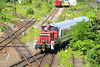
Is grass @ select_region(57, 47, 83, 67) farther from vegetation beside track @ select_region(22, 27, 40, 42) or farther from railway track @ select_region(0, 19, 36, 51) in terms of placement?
railway track @ select_region(0, 19, 36, 51)

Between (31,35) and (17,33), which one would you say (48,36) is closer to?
(31,35)

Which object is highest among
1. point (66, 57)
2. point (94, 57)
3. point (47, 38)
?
point (47, 38)

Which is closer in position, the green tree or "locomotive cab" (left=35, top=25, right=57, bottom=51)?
the green tree

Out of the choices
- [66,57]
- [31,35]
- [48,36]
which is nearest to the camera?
[66,57]

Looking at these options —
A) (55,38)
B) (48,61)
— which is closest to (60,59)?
(48,61)

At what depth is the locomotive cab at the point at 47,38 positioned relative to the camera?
17.4 metres

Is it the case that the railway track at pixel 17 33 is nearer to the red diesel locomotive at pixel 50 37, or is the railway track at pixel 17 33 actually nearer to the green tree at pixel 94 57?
the red diesel locomotive at pixel 50 37

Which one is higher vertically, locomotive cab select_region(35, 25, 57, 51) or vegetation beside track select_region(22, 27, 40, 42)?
locomotive cab select_region(35, 25, 57, 51)

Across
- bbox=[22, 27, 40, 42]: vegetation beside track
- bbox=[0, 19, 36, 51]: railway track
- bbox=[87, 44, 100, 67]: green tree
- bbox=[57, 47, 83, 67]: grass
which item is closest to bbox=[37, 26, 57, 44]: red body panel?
bbox=[57, 47, 83, 67]: grass

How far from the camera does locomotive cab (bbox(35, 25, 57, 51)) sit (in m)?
17.4

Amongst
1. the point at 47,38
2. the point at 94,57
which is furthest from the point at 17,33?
the point at 94,57

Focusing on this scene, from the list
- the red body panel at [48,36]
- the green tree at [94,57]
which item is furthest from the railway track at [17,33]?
the green tree at [94,57]

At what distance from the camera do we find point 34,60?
53.2 ft

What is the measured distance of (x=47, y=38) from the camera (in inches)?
693
